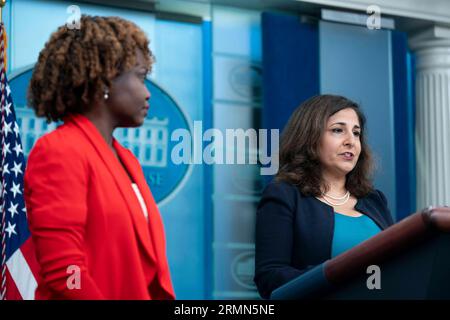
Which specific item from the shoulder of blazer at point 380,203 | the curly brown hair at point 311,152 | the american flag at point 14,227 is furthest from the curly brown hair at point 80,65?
the american flag at point 14,227

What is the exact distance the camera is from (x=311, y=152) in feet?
8.20

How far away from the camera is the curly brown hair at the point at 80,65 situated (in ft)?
5.32

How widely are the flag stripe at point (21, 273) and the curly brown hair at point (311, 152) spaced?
151 cm

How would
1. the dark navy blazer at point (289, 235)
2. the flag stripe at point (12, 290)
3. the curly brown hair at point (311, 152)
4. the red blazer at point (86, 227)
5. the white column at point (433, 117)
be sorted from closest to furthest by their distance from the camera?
the red blazer at point (86, 227) < the dark navy blazer at point (289, 235) < the curly brown hair at point (311, 152) < the flag stripe at point (12, 290) < the white column at point (433, 117)

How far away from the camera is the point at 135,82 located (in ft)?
5.41

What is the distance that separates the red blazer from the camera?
1.48 meters

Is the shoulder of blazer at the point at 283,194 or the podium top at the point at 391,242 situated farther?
the shoulder of blazer at the point at 283,194

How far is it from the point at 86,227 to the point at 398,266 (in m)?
0.57

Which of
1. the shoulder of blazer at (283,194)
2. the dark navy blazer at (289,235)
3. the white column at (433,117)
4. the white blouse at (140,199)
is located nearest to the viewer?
the white blouse at (140,199)

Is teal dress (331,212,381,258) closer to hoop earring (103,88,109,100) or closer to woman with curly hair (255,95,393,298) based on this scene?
woman with curly hair (255,95,393,298)

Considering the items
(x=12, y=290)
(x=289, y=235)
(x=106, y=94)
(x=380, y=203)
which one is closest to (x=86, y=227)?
(x=106, y=94)

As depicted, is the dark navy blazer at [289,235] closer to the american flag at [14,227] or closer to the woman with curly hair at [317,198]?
the woman with curly hair at [317,198]
